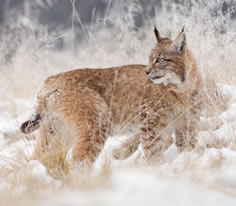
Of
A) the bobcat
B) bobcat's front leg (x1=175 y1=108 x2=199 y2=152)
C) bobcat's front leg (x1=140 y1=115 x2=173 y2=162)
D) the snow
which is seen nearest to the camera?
the snow

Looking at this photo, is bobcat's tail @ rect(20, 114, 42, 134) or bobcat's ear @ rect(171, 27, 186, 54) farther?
bobcat's ear @ rect(171, 27, 186, 54)

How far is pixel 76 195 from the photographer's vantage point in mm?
2557

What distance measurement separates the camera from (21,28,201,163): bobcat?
3.70 m

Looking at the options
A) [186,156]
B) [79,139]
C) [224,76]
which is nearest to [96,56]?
[224,76]

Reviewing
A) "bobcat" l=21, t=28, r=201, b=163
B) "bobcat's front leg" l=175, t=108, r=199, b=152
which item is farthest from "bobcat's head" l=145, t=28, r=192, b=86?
"bobcat's front leg" l=175, t=108, r=199, b=152

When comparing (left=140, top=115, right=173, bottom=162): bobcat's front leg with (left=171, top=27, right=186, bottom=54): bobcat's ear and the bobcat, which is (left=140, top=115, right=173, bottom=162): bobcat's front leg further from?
(left=171, top=27, right=186, bottom=54): bobcat's ear

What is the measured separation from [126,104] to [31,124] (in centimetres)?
107

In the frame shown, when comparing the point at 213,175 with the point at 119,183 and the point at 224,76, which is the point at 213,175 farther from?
the point at 224,76

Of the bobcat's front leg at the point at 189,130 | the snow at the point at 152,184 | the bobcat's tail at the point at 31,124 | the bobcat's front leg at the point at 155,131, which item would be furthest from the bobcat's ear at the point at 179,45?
the bobcat's tail at the point at 31,124

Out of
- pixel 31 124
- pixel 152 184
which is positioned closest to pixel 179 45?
pixel 31 124

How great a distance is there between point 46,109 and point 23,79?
4.13m

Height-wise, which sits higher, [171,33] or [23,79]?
[171,33]

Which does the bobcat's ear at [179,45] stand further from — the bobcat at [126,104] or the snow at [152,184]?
the snow at [152,184]

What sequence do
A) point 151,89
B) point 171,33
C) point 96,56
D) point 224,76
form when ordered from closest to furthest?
1. point 151,89
2. point 224,76
3. point 171,33
4. point 96,56
